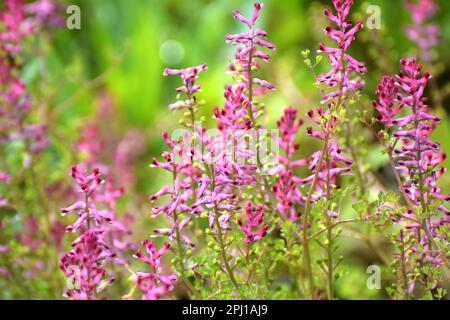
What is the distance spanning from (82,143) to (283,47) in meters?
2.31

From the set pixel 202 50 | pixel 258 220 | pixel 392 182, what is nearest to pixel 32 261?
pixel 258 220

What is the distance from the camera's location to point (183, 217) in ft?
4.40

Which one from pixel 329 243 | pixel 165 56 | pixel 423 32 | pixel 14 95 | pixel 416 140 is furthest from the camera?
pixel 165 56

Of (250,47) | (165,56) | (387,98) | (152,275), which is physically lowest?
(152,275)

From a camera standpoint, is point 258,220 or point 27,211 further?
point 27,211

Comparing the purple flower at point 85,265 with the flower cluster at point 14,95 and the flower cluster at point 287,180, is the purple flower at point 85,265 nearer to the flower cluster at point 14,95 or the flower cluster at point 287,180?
the flower cluster at point 287,180

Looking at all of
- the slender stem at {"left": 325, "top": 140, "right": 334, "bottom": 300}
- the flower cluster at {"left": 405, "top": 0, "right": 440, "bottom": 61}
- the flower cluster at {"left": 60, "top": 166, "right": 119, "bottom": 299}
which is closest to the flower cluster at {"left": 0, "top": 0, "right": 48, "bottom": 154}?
the flower cluster at {"left": 60, "top": 166, "right": 119, "bottom": 299}

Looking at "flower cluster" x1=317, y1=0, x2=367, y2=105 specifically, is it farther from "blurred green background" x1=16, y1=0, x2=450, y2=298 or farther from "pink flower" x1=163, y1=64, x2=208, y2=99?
"blurred green background" x1=16, y1=0, x2=450, y2=298

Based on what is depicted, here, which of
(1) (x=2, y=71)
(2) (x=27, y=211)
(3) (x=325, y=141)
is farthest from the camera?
(2) (x=27, y=211)

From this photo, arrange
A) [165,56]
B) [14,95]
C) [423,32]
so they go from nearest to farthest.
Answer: [14,95], [423,32], [165,56]

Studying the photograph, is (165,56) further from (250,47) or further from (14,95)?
(250,47)

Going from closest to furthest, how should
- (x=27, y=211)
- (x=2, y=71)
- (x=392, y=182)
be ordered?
(x=2, y=71), (x=27, y=211), (x=392, y=182)

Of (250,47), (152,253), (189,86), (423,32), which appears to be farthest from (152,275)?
(423,32)

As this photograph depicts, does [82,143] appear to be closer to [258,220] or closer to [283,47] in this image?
[258,220]
